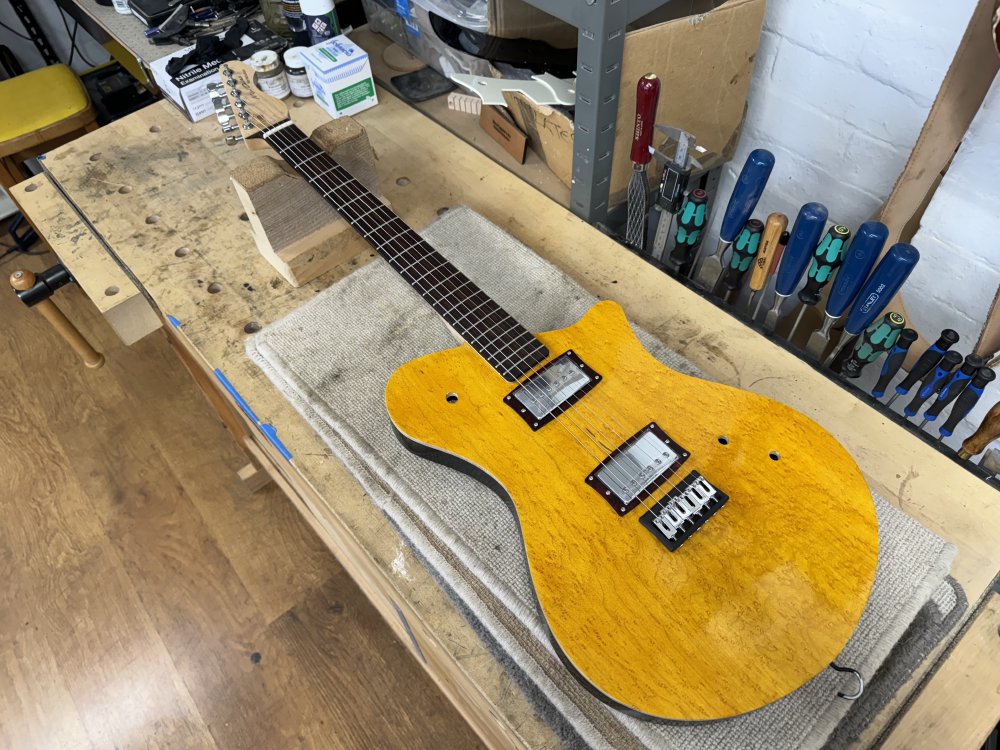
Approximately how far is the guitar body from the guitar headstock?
1.50 ft

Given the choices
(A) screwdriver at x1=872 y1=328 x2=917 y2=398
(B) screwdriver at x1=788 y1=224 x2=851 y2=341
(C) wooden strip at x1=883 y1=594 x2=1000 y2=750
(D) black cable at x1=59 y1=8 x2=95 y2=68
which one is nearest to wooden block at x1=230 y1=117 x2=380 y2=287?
(B) screwdriver at x1=788 y1=224 x2=851 y2=341

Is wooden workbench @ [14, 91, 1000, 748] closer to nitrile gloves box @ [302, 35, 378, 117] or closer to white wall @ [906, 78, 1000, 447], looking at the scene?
nitrile gloves box @ [302, 35, 378, 117]

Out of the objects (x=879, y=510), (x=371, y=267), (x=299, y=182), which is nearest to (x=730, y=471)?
(x=879, y=510)

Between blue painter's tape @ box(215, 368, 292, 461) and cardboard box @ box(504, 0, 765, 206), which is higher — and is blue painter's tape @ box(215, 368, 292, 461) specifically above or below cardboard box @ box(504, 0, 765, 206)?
below

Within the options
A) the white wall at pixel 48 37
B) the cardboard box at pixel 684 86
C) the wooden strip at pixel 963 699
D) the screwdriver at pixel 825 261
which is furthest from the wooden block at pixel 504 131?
the white wall at pixel 48 37

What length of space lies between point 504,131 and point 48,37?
205cm

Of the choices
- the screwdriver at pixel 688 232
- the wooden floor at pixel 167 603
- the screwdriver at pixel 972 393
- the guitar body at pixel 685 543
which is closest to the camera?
the guitar body at pixel 685 543

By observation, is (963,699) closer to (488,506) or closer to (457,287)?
(488,506)

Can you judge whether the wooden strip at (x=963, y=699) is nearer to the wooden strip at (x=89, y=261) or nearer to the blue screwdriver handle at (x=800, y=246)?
the blue screwdriver handle at (x=800, y=246)

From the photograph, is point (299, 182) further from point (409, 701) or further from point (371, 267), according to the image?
point (409, 701)

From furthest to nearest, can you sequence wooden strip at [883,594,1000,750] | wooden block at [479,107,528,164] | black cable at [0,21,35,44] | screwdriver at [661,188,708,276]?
black cable at [0,21,35,44] < wooden block at [479,107,528,164] < screwdriver at [661,188,708,276] < wooden strip at [883,594,1000,750]

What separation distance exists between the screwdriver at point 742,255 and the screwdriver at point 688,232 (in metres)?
0.05

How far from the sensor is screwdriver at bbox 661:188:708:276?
0.82 m

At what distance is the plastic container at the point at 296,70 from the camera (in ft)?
3.61
